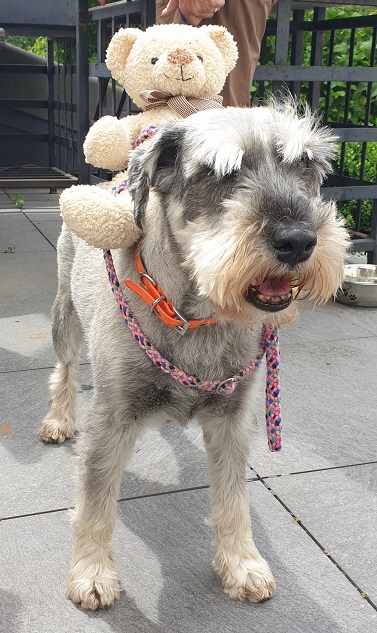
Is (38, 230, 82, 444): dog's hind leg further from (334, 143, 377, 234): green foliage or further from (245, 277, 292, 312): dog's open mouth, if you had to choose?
(334, 143, 377, 234): green foliage

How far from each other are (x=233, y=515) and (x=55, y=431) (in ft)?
4.14

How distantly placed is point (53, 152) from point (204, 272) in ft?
28.3

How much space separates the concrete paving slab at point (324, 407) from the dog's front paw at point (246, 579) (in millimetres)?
535

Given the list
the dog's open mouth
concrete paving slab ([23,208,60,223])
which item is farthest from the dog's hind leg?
concrete paving slab ([23,208,60,223])

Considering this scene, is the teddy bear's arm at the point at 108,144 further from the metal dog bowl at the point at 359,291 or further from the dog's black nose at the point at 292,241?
the metal dog bowl at the point at 359,291

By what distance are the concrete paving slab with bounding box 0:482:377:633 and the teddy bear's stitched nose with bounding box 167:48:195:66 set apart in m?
2.00

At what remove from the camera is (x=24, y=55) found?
10898 mm

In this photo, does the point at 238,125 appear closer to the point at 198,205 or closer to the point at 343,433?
the point at 198,205

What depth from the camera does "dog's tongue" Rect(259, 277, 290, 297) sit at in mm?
2258

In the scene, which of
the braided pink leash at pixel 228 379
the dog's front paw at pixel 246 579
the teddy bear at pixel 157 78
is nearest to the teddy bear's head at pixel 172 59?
the teddy bear at pixel 157 78

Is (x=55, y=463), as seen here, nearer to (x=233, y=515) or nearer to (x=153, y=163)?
(x=233, y=515)

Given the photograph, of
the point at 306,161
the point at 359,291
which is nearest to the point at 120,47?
the point at 306,161

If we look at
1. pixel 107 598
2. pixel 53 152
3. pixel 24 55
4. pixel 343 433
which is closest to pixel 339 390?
pixel 343 433

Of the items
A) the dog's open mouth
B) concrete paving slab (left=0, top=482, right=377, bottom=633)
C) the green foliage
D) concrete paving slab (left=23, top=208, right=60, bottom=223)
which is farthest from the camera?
concrete paving slab (left=23, top=208, right=60, bottom=223)
